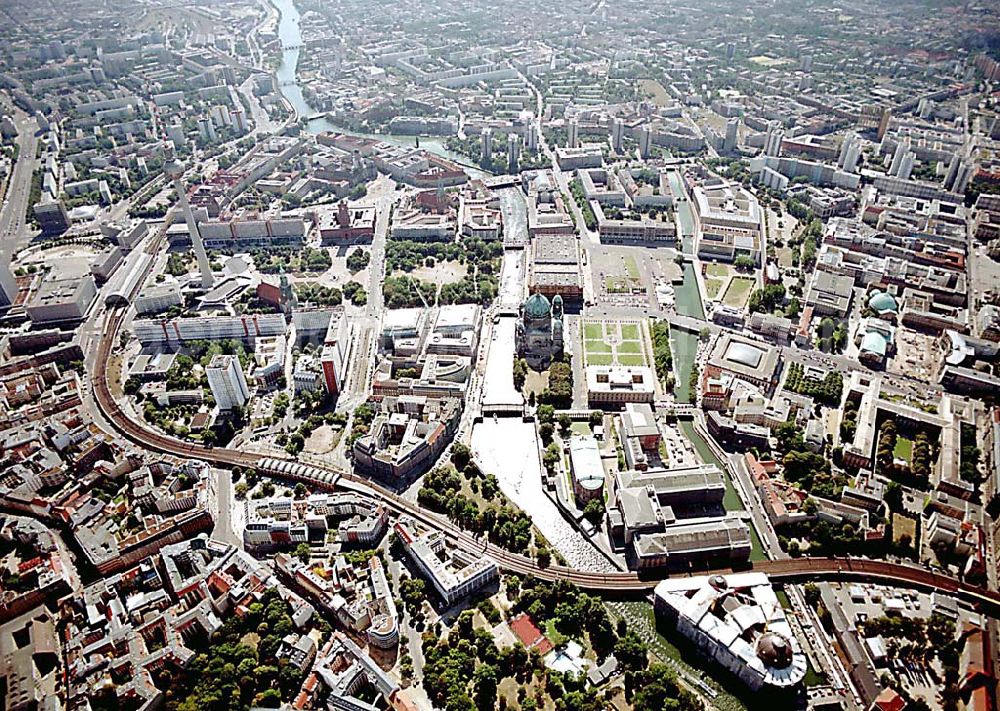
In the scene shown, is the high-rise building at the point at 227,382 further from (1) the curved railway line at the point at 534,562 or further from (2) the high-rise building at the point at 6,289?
(2) the high-rise building at the point at 6,289

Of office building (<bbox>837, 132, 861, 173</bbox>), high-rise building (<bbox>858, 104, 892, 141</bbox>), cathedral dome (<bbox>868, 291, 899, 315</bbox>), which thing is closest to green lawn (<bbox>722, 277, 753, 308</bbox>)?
cathedral dome (<bbox>868, 291, 899, 315</bbox>)

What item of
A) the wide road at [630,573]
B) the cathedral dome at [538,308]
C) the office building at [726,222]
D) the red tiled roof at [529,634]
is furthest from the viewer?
the office building at [726,222]

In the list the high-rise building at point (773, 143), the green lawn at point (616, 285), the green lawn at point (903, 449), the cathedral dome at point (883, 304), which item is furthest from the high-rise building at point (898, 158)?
the green lawn at point (903, 449)

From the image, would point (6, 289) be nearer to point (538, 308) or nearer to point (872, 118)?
point (538, 308)

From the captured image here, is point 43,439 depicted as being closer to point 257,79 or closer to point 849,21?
point 257,79

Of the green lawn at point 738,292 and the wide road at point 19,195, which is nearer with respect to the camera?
the green lawn at point 738,292

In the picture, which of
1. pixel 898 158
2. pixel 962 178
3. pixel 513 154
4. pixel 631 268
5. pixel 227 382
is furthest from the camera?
pixel 513 154

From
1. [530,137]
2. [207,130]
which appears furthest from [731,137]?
[207,130]
